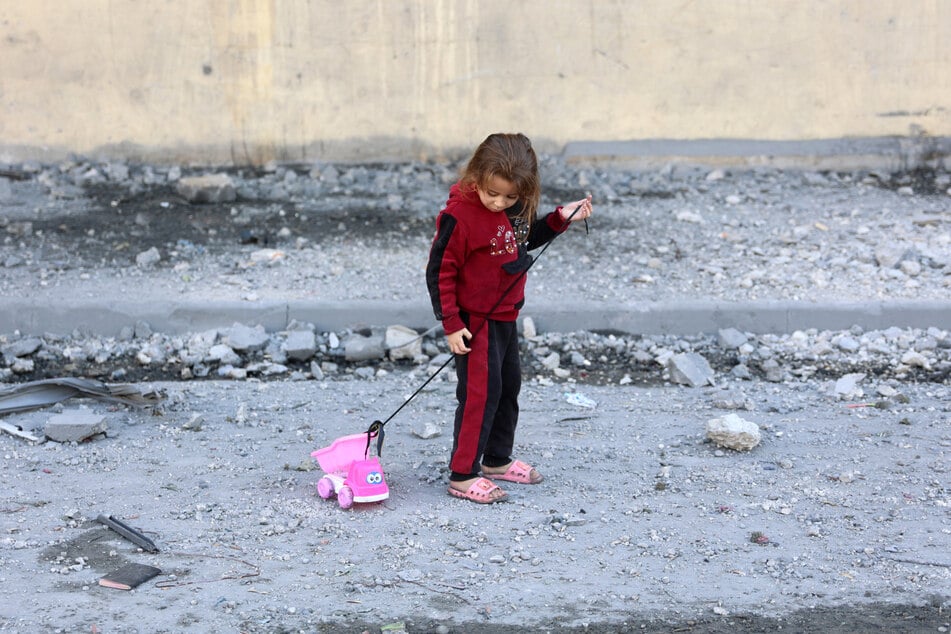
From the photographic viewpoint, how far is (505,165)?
3482 millimetres

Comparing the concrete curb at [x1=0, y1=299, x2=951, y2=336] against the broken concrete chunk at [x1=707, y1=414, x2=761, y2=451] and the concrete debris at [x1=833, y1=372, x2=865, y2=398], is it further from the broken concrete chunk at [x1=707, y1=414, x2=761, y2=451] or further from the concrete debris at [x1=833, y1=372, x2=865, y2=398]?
the broken concrete chunk at [x1=707, y1=414, x2=761, y2=451]

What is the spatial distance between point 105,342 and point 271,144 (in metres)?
2.91

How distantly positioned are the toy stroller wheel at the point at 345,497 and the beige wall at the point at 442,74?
4.81 meters

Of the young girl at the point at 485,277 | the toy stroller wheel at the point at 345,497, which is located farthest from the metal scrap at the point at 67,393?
the young girl at the point at 485,277

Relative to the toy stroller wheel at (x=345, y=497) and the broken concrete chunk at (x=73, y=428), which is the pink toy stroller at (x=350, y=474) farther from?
the broken concrete chunk at (x=73, y=428)

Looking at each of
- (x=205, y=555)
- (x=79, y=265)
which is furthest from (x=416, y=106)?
(x=205, y=555)

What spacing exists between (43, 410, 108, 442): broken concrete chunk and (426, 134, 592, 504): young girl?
5.10 ft

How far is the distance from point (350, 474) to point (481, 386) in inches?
23.1

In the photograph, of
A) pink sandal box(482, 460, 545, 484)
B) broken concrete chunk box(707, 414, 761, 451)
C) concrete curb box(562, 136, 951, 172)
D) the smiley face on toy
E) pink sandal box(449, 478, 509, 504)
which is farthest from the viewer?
concrete curb box(562, 136, 951, 172)

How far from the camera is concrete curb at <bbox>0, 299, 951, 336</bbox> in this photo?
18.8 feet

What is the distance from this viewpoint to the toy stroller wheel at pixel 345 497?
3.76m

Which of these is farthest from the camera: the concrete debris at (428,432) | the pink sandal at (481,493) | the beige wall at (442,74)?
the beige wall at (442,74)

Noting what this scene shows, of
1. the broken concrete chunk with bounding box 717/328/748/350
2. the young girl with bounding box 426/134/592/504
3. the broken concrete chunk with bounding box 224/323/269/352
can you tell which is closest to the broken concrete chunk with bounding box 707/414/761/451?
the young girl with bounding box 426/134/592/504

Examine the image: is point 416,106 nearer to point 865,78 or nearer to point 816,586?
point 865,78
